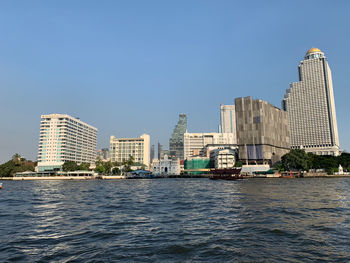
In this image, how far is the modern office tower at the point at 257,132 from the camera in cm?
15438

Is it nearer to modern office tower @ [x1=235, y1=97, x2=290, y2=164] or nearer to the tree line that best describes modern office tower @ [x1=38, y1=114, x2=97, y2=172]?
the tree line

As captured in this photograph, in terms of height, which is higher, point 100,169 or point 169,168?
point 100,169

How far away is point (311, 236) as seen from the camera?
40.3 ft

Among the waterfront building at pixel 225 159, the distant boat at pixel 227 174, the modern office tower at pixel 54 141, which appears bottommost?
the distant boat at pixel 227 174

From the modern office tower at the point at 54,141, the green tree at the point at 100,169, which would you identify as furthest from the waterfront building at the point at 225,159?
the modern office tower at the point at 54,141

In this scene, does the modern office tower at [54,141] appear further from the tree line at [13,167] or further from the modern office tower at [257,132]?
the modern office tower at [257,132]

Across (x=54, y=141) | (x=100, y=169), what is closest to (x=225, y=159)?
(x=100, y=169)

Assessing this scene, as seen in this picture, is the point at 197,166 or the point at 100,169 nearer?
the point at 100,169

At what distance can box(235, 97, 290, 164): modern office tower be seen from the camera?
15438 centimetres

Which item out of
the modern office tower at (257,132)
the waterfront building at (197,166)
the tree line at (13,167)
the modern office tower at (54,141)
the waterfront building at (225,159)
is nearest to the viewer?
the tree line at (13,167)

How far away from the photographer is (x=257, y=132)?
155250mm

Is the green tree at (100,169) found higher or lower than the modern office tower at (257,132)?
lower

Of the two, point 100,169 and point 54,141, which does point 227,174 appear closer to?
point 100,169

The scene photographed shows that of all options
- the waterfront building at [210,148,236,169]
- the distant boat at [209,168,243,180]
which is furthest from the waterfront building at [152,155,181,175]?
the distant boat at [209,168,243,180]
